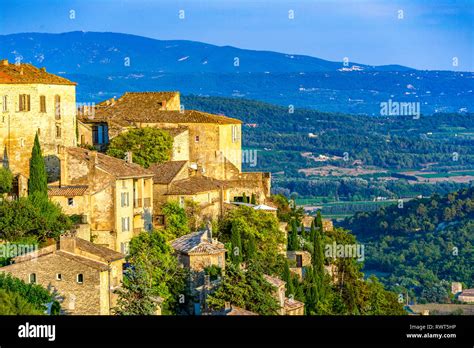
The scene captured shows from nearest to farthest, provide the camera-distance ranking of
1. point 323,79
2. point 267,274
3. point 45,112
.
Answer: point 267,274 < point 45,112 < point 323,79

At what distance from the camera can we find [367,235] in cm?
9456

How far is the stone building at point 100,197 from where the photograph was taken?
36.6 m

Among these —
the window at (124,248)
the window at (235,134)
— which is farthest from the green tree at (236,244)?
the window at (235,134)

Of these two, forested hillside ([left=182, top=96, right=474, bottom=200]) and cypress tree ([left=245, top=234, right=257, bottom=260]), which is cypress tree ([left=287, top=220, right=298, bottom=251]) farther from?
forested hillside ([left=182, top=96, right=474, bottom=200])

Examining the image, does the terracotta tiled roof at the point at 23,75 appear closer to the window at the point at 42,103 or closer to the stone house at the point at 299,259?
the window at the point at 42,103

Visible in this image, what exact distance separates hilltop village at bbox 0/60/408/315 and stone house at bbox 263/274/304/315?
6 centimetres

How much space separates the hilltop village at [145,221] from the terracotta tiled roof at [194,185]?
0.23 feet

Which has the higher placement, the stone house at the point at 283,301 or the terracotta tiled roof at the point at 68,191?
the terracotta tiled roof at the point at 68,191

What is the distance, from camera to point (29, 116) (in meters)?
40.0
